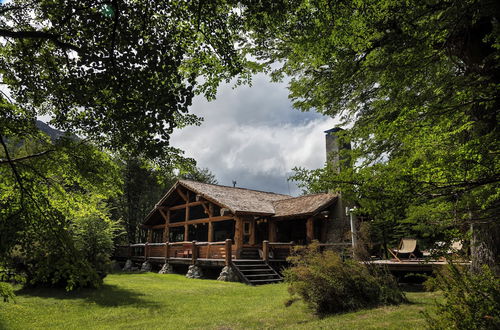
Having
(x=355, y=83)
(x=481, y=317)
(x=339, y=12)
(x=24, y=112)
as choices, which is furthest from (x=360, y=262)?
(x=24, y=112)

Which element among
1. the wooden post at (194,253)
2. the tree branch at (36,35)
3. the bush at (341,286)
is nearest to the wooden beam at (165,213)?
the wooden post at (194,253)

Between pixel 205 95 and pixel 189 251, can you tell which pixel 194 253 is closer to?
pixel 189 251

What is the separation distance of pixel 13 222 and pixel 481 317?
6043 millimetres

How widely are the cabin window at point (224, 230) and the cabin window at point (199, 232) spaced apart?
1.09 metres

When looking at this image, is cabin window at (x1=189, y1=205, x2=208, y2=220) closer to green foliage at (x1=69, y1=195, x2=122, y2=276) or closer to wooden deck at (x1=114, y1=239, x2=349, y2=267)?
wooden deck at (x1=114, y1=239, x2=349, y2=267)

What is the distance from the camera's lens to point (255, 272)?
17125 mm

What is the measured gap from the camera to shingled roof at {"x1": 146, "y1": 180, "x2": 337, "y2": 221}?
19.3 m

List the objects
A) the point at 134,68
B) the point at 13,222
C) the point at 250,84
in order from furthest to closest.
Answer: the point at 250,84 < the point at 13,222 < the point at 134,68

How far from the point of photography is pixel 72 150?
557cm

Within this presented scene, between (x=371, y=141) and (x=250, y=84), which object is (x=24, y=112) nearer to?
(x=250, y=84)

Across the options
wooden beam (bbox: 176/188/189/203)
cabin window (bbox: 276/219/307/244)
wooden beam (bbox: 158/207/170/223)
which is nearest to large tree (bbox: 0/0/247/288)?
cabin window (bbox: 276/219/307/244)

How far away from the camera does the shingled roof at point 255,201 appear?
63.3 feet

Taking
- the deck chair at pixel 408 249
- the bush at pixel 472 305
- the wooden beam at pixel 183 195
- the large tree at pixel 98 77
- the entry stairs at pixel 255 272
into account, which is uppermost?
the wooden beam at pixel 183 195

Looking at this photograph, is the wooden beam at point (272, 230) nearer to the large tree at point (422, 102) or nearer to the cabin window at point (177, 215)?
the cabin window at point (177, 215)
